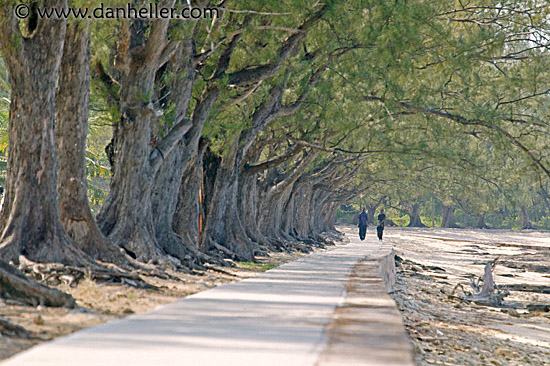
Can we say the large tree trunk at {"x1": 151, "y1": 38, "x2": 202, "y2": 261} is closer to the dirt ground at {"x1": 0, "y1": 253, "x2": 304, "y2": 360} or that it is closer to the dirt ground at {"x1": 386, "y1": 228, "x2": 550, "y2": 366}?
the dirt ground at {"x1": 0, "y1": 253, "x2": 304, "y2": 360}

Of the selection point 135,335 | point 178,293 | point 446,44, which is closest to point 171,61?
point 178,293

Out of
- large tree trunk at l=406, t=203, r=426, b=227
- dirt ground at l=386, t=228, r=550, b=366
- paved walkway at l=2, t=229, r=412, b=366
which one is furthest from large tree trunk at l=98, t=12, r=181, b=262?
large tree trunk at l=406, t=203, r=426, b=227

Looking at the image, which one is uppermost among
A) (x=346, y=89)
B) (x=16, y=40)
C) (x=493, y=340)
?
(x=346, y=89)

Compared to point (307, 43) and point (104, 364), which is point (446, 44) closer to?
point (307, 43)

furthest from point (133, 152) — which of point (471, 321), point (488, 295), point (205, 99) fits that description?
point (488, 295)

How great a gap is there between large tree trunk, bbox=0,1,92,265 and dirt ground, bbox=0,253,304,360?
99 centimetres

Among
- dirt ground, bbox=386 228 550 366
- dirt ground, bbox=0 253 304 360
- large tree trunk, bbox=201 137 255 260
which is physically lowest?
dirt ground, bbox=386 228 550 366

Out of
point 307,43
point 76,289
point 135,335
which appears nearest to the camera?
point 135,335

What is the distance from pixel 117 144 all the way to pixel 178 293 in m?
4.41

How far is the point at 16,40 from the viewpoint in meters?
10.8

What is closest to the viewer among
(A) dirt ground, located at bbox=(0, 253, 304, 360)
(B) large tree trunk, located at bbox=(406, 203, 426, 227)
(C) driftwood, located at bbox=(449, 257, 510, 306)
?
(A) dirt ground, located at bbox=(0, 253, 304, 360)

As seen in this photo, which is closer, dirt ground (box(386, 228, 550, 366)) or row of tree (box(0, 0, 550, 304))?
dirt ground (box(386, 228, 550, 366))

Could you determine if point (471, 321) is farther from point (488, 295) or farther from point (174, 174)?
point (174, 174)

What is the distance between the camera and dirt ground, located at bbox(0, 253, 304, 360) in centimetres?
629
